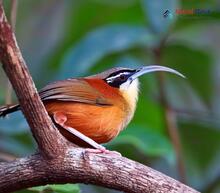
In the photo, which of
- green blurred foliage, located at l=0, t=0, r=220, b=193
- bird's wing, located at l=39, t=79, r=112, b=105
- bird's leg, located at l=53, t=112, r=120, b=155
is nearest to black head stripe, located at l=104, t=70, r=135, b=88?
bird's wing, located at l=39, t=79, r=112, b=105

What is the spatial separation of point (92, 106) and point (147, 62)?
2.58 meters

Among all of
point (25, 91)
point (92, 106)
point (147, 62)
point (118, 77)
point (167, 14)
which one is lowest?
point (25, 91)

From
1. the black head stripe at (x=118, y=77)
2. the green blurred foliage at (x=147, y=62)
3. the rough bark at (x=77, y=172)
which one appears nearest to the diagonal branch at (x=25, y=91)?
the rough bark at (x=77, y=172)

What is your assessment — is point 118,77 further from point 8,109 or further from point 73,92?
point 8,109

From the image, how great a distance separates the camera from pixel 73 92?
259 centimetres

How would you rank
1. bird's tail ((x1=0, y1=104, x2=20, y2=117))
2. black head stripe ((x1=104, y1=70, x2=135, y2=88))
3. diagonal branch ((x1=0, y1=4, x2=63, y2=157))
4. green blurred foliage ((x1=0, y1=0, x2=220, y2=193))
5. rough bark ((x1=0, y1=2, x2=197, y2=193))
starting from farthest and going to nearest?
green blurred foliage ((x1=0, y1=0, x2=220, y2=193)) < black head stripe ((x1=104, y1=70, x2=135, y2=88)) < bird's tail ((x1=0, y1=104, x2=20, y2=117)) < rough bark ((x1=0, y1=2, x2=197, y2=193)) < diagonal branch ((x1=0, y1=4, x2=63, y2=157))

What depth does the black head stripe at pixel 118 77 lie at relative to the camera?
9.12 feet

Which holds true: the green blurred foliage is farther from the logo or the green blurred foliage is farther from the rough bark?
the rough bark

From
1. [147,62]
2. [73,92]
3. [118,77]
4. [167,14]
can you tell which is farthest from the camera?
[147,62]

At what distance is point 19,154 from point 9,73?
2070 millimetres

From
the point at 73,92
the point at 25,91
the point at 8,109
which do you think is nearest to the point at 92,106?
the point at 73,92

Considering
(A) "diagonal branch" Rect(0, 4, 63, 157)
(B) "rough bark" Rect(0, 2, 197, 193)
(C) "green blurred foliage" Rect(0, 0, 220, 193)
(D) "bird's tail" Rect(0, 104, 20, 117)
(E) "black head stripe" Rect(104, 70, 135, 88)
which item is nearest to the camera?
(A) "diagonal branch" Rect(0, 4, 63, 157)

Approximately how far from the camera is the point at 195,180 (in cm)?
450

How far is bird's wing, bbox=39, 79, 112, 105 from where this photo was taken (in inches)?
98.9
